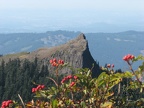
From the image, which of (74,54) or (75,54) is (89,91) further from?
(75,54)

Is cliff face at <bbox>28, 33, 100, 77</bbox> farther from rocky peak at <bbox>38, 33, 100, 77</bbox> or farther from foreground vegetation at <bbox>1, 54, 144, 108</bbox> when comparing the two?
foreground vegetation at <bbox>1, 54, 144, 108</bbox>

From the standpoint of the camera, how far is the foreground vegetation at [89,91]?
21.2 feet

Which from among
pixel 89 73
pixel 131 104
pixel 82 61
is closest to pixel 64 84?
pixel 89 73

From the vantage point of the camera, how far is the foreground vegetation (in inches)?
254

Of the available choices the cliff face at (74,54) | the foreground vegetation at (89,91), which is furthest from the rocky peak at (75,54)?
the foreground vegetation at (89,91)

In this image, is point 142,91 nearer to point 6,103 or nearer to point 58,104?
point 58,104

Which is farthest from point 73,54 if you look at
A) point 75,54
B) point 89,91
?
point 89,91

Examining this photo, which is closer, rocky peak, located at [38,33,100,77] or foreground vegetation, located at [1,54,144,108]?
foreground vegetation, located at [1,54,144,108]

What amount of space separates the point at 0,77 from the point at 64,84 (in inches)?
6500

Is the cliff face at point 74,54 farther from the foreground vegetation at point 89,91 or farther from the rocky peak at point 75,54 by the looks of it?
the foreground vegetation at point 89,91

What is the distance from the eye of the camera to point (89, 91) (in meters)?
6.77

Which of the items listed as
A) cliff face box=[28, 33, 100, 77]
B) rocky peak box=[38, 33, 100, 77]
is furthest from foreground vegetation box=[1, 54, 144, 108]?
rocky peak box=[38, 33, 100, 77]

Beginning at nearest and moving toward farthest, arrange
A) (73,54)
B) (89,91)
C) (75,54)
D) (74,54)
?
(89,91), (73,54), (74,54), (75,54)

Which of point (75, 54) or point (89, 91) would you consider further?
point (75, 54)
